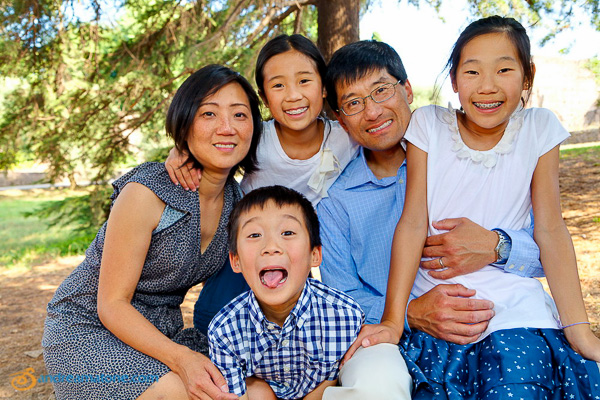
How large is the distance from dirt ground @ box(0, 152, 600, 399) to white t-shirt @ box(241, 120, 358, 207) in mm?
1901

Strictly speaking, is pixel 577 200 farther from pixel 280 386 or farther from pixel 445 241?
pixel 280 386

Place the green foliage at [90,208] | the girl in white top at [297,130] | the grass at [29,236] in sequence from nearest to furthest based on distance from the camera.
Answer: the girl in white top at [297,130] → the green foliage at [90,208] → the grass at [29,236]

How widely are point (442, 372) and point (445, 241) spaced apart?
0.57 metres

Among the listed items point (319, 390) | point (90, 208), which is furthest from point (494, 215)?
point (90, 208)

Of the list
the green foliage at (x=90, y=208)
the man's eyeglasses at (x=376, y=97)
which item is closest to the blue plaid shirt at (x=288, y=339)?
the man's eyeglasses at (x=376, y=97)

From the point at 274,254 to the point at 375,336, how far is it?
0.56 m

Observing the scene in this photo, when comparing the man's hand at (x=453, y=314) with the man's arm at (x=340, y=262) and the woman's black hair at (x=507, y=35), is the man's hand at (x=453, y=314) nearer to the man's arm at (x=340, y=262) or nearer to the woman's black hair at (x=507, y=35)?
the man's arm at (x=340, y=262)

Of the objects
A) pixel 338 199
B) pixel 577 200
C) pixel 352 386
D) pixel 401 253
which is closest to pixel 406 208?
pixel 401 253

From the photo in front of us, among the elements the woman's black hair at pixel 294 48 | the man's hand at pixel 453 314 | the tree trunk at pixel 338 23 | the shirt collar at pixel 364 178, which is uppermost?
the tree trunk at pixel 338 23

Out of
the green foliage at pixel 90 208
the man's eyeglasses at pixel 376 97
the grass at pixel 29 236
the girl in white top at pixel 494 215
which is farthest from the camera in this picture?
the grass at pixel 29 236

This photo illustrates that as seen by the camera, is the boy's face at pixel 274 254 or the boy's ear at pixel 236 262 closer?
the boy's face at pixel 274 254

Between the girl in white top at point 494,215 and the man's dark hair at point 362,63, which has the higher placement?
the man's dark hair at point 362,63

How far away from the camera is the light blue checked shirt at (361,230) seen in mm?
2660

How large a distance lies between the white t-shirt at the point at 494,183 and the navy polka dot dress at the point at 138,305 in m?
1.11
